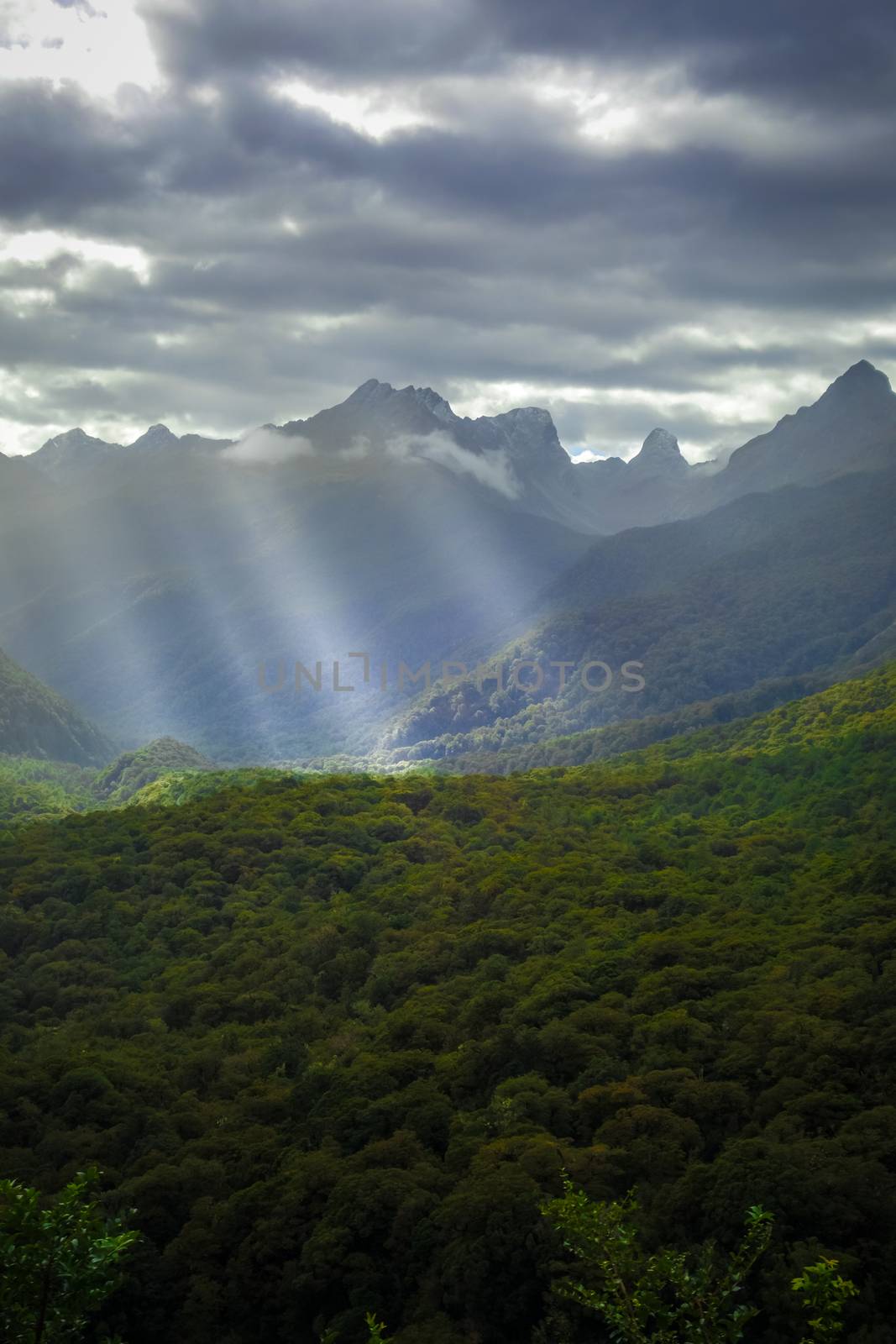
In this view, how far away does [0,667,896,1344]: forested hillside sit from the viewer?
34.3 metres

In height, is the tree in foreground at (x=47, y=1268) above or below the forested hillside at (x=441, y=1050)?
above

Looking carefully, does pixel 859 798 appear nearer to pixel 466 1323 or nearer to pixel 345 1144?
pixel 345 1144

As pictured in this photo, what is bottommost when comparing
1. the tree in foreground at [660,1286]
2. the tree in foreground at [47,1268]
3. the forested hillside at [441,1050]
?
the forested hillside at [441,1050]

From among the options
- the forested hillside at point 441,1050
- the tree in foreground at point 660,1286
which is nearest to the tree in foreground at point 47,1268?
the tree in foreground at point 660,1286

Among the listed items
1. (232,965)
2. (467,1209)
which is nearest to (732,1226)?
(467,1209)

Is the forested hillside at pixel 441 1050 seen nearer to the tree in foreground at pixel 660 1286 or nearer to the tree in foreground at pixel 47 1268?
the tree in foreground at pixel 660 1286

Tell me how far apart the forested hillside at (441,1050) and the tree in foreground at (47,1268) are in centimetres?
1525

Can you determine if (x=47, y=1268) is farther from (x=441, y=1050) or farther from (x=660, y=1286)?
(x=441, y=1050)

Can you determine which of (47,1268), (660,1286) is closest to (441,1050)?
(660,1286)

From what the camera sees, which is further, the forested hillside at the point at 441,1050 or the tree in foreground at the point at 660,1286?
the forested hillside at the point at 441,1050

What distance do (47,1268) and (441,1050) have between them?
34.6 metres

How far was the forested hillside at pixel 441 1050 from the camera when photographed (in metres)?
34.3

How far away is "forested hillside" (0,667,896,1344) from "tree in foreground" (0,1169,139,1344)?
1525cm

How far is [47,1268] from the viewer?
18.5 metres
